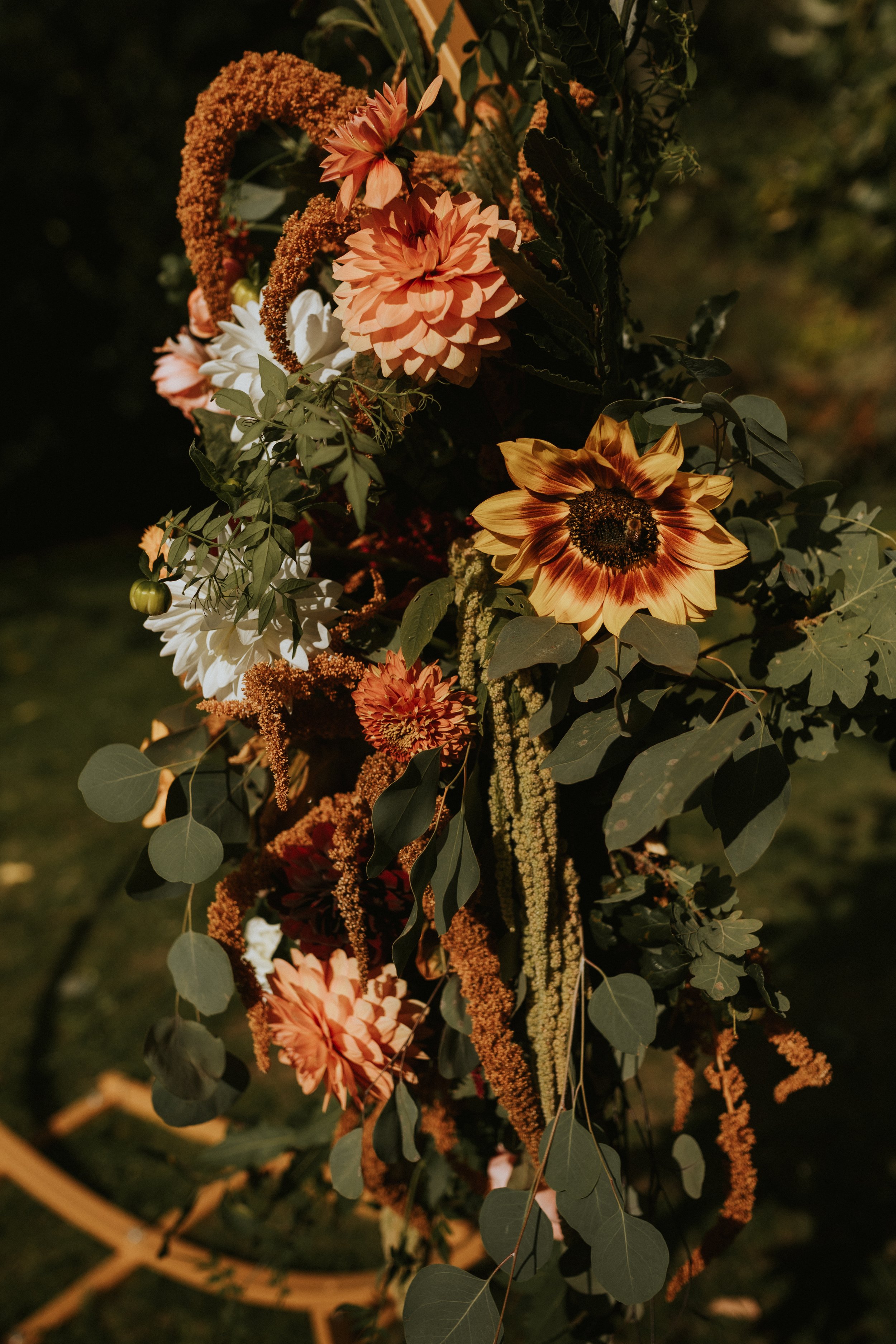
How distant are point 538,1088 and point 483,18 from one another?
1007 millimetres

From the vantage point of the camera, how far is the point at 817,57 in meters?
4.48

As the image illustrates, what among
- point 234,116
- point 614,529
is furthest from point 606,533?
point 234,116

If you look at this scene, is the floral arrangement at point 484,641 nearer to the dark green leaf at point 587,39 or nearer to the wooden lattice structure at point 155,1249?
the dark green leaf at point 587,39

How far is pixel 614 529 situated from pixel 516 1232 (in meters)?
0.57

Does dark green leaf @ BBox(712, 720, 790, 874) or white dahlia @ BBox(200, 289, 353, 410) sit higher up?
white dahlia @ BBox(200, 289, 353, 410)

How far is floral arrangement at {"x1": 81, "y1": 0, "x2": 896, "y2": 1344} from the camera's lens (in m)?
0.61

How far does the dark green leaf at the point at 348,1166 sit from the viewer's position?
775 millimetres

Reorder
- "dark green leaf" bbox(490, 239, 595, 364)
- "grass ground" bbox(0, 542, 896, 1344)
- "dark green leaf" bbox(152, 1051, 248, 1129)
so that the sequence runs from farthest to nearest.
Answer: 1. "grass ground" bbox(0, 542, 896, 1344)
2. "dark green leaf" bbox(152, 1051, 248, 1129)
3. "dark green leaf" bbox(490, 239, 595, 364)

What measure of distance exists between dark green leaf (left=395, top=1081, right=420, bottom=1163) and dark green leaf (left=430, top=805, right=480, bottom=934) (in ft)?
0.69

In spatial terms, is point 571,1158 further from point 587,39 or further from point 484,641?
point 587,39

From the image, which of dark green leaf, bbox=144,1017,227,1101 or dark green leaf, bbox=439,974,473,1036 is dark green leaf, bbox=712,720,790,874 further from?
dark green leaf, bbox=144,1017,227,1101

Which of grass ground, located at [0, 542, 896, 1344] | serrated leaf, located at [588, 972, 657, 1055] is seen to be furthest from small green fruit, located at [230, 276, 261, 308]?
grass ground, located at [0, 542, 896, 1344]

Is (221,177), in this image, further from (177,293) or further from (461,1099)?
(461,1099)

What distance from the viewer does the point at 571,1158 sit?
705 mm
